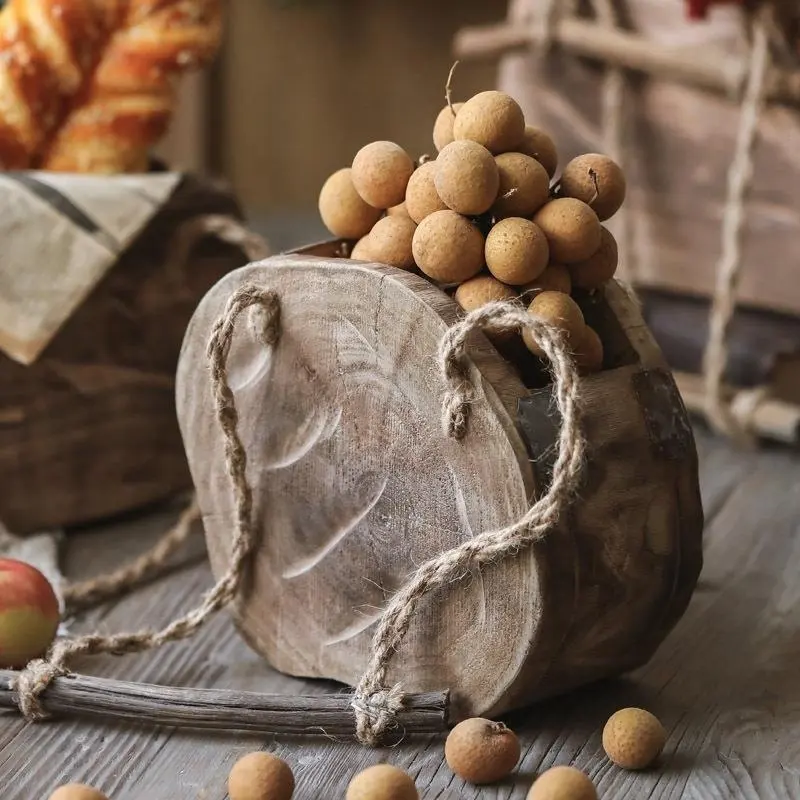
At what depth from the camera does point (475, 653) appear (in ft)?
2.84

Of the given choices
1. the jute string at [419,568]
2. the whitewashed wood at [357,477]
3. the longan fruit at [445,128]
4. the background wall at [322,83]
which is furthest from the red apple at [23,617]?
the background wall at [322,83]

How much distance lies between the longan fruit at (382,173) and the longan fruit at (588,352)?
0.17 metres

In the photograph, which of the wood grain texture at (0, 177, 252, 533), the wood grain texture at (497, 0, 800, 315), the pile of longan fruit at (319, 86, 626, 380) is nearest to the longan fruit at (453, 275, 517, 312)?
the pile of longan fruit at (319, 86, 626, 380)

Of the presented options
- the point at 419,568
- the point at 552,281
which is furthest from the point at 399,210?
the point at 419,568

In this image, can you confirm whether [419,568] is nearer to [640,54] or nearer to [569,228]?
[569,228]

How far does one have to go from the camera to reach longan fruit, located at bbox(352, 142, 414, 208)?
897 millimetres

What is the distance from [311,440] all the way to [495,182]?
25cm

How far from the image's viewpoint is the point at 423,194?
87 centimetres

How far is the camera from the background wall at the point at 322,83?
3006 mm

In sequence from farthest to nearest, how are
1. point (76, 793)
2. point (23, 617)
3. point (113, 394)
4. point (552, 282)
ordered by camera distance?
point (113, 394) → point (23, 617) → point (552, 282) → point (76, 793)

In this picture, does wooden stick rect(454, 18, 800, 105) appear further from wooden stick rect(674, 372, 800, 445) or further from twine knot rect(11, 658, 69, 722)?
twine knot rect(11, 658, 69, 722)

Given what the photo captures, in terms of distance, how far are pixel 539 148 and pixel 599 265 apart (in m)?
0.10

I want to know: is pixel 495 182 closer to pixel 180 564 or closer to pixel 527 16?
pixel 180 564

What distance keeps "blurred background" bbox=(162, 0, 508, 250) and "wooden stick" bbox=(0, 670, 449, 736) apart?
208 centimetres
